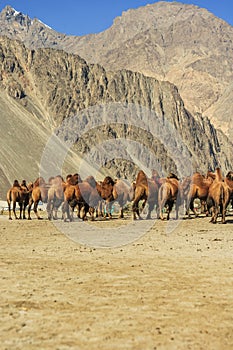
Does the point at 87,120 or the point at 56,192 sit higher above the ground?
the point at 87,120

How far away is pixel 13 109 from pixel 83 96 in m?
34.0

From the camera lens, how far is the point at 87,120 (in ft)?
Answer: 454

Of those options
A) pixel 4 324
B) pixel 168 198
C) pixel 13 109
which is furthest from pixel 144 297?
pixel 13 109

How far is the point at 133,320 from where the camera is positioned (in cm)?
749

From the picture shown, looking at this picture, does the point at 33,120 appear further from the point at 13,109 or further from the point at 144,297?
the point at 144,297

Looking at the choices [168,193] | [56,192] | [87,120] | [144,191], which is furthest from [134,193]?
[87,120]

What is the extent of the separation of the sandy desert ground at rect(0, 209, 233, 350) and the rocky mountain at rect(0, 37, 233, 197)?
80830 millimetres

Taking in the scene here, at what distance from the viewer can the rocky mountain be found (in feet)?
352

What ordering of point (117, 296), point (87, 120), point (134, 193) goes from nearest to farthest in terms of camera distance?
point (117, 296) → point (134, 193) → point (87, 120)

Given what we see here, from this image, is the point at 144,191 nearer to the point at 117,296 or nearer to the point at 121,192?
the point at 121,192

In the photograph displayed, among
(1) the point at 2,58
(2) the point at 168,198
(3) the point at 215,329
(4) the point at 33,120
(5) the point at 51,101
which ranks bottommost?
(3) the point at 215,329

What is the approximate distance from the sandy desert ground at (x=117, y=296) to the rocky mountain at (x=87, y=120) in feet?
265

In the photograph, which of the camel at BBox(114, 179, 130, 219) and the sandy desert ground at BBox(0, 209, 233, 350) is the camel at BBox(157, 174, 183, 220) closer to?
the camel at BBox(114, 179, 130, 219)

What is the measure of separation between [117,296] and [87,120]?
131m
